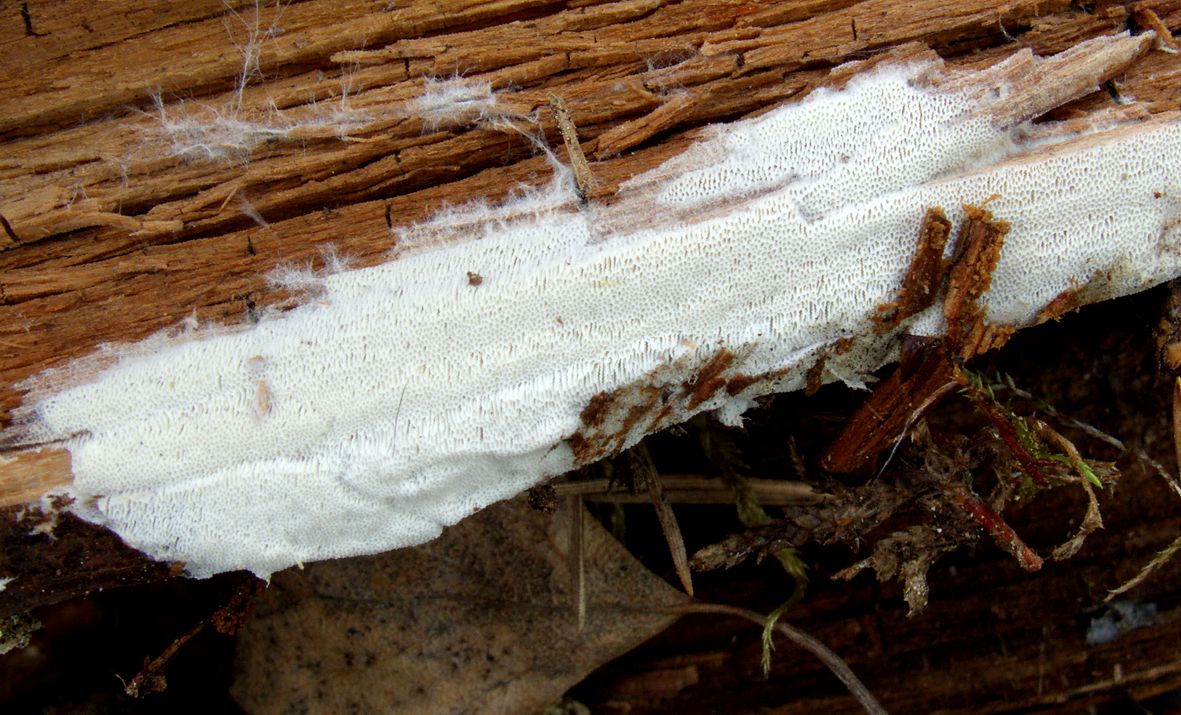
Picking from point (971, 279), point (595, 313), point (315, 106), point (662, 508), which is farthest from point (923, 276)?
point (315, 106)

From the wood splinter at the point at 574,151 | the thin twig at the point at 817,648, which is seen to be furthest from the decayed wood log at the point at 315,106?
the thin twig at the point at 817,648

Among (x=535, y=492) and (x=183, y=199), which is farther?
(x=535, y=492)

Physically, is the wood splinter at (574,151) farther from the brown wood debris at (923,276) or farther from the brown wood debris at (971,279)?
the brown wood debris at (971,279)

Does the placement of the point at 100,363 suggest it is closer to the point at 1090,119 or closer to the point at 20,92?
the point at 20,92

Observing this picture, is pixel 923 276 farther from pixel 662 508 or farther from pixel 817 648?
pixel 817 648

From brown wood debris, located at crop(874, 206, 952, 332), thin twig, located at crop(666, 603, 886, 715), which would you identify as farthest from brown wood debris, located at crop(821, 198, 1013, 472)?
thin twig, located at crop(666, 603, 886, 715)

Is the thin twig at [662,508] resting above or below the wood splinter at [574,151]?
below

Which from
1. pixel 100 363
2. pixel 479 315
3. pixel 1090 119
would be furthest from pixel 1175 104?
pixel 100 363
